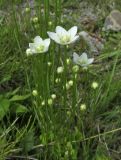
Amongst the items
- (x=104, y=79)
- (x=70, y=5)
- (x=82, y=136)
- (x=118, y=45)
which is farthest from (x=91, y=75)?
(x=70, y=5)

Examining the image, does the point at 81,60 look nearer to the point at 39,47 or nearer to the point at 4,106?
the point at 39,47

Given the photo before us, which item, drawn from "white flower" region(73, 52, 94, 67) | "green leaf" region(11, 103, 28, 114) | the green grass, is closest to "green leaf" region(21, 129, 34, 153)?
the green grass

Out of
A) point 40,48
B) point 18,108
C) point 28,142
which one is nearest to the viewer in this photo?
point 40,48

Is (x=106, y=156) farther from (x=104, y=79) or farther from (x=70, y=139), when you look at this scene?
(x=104, y=79)

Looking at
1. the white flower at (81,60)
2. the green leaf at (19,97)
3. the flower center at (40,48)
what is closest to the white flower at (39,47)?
the flower center at (40,48)

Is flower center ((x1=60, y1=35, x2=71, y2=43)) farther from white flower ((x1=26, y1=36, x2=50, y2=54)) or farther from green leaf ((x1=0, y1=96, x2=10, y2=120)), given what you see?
green leaf ((x1=0, y1=96, x2=10, y2=120))

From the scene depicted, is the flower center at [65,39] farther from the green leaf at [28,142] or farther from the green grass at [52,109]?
the green leaf at [28,142]

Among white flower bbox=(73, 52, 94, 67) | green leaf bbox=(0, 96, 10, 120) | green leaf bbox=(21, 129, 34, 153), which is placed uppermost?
white flower bbox=(73, 52, 94, 67)

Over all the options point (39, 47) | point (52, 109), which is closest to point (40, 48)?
point (39, 47)
